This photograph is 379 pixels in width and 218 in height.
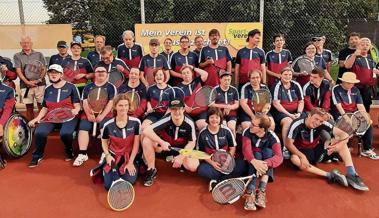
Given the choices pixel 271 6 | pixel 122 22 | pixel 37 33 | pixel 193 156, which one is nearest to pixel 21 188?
pixel 193 156

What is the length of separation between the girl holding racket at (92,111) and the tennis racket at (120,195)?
1481mm

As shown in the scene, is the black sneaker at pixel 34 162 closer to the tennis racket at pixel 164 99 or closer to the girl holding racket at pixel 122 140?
the girl holding racket at pixel 122 140

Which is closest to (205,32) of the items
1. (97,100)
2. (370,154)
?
(97,100)

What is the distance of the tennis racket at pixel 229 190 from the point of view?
434cm

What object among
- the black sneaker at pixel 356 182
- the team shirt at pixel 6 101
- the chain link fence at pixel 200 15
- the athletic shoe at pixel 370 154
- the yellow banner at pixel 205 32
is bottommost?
the black sneaker at pixel 356 182

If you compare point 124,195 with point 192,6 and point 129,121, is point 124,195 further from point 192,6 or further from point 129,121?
point 192,6

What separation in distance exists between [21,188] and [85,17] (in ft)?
30.0

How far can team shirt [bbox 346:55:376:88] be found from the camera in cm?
625

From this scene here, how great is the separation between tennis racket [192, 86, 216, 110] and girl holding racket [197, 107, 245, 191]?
0.76 m

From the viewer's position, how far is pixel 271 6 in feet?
41.1

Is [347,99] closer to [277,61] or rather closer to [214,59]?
[277,61]

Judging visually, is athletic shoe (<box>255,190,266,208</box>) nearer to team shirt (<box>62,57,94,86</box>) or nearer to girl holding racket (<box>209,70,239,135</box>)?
girl holding racket (<box>209,70,239,135</box>)

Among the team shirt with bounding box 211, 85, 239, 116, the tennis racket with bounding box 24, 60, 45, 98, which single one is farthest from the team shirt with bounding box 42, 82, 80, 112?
the team shirt with bounding box 211, 85, 239, 116

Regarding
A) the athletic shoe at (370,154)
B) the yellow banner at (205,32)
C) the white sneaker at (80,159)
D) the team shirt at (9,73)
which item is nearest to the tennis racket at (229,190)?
the white sneaker at (80,159)
